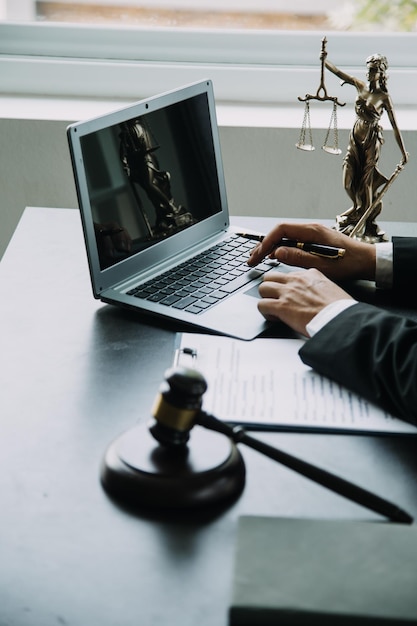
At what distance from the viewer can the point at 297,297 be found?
1273mm

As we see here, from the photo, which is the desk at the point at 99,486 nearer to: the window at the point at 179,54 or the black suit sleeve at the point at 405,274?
the black suit sleeve at the point at 405,274

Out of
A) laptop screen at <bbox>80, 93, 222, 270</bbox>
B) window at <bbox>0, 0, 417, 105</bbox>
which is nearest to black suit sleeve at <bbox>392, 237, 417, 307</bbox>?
laptop screen at <bbox>80, 93, 222, 270</bbox>

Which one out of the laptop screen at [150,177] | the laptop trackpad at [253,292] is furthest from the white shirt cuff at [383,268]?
the laptop screen at [150,177]

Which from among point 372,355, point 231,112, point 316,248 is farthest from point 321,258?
point 231,112

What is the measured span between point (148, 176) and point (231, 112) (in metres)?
0.91

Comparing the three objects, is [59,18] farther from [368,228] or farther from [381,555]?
[381,555]

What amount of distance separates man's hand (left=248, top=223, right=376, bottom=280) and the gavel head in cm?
63

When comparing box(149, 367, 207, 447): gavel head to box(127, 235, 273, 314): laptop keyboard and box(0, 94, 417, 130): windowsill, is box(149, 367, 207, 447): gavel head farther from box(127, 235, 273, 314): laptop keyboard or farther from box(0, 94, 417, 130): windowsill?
box(0, 94, 417, 130): windowsill

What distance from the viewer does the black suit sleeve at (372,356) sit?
106 centimetres

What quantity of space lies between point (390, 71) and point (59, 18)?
0.92m

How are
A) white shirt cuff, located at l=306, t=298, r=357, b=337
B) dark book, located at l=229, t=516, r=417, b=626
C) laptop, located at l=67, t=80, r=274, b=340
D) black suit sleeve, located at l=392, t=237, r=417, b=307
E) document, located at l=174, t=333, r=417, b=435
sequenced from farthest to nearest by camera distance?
black suit sleeve, located at l=392, t=237, r=417, b=307
laptop, located at l=67, t=80, r=274, b=340
white shirt cuff, located at l=306, t=298, r=357, b=337
document, located at l=174, t=333, r=417, b=435
dark book, located at l=229, t=516, r=417, b=626

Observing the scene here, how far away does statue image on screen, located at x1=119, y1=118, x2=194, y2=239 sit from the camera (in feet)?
4.63

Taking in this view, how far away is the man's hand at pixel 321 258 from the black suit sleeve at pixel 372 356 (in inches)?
11.8

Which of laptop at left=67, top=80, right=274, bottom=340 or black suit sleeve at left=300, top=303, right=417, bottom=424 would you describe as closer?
black suit sleeve at left=300, top=303, right=417, bottom=424
